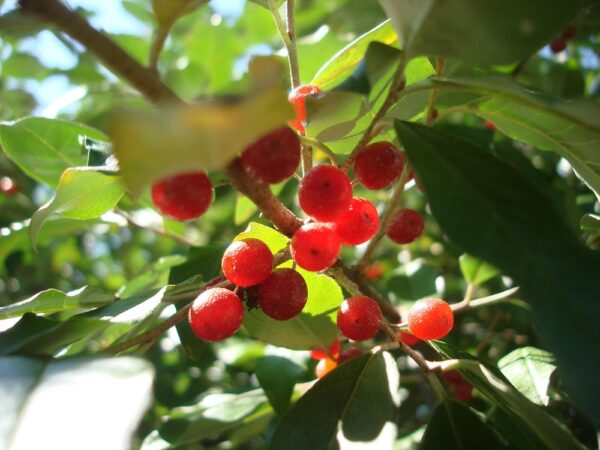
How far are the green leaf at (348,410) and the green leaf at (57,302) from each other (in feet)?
1.54


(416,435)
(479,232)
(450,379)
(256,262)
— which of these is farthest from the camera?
(416,435)

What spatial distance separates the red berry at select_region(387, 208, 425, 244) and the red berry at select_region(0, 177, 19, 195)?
102 inches

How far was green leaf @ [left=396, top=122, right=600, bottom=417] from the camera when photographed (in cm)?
85

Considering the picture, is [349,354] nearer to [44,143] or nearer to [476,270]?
[476,270]

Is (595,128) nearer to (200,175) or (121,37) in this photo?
(200,175)

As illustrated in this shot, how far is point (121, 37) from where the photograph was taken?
9.59 feet

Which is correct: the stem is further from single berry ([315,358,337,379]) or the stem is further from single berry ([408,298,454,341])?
single berry ([315,358,337,379])

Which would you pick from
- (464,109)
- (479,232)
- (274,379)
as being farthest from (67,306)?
(464,109)

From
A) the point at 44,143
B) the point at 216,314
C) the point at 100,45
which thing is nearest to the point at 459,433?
the point at 216,314

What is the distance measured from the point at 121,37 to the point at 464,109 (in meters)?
2.28

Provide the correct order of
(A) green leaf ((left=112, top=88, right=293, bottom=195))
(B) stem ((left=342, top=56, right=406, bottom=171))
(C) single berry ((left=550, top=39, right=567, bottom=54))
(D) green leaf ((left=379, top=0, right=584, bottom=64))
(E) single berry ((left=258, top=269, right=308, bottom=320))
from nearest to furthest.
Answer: (A) green leaf ((left=112, top=88, right=293, bottom=195)), (D) green leaf ((left=379, top=0, right=584, bottom=64)), (B) stem ((left=342, top=56, right=406, bottom=171)), (E) single berry ((left=258, top=269, right=308, bottom=320)), (C) single berry ((left=550, top=39, right=567, bottom=54))

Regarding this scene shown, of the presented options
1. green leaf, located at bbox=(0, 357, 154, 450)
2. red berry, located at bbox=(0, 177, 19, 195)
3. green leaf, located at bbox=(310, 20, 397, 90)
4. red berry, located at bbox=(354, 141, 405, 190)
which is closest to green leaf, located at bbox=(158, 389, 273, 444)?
green leaf, located at bbox=(0, 357, 154, 450)

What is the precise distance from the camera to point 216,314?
1.04 metres

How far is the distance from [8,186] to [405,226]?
8.68 ft
